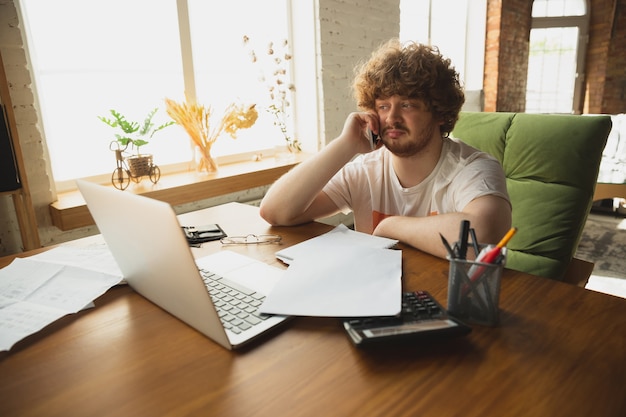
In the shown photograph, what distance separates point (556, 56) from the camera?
6117 millimetres

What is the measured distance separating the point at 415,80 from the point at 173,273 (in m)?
0.97

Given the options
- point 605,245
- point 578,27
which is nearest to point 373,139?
point 605,245

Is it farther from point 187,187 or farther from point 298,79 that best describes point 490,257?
point 298,79

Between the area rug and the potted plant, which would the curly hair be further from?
the area rug

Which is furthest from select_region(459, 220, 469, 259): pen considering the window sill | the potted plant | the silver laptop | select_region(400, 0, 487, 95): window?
select_region(400, 0, 487, 95): window

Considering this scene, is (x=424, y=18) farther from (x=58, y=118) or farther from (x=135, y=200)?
(x=135, y=200)

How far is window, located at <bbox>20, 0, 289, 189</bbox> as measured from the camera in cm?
212

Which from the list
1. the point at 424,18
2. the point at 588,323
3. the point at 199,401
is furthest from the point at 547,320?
the point at 424,18

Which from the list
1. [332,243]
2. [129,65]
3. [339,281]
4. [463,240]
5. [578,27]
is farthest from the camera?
[578,27]

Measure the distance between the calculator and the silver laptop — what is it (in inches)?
5.3

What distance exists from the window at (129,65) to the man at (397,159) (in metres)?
1.45

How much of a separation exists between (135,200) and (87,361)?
244 millimetres

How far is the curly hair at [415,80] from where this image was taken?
51.1 inches

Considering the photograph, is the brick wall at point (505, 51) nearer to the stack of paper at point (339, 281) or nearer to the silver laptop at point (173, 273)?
the stack of paper at point (339, 281)
